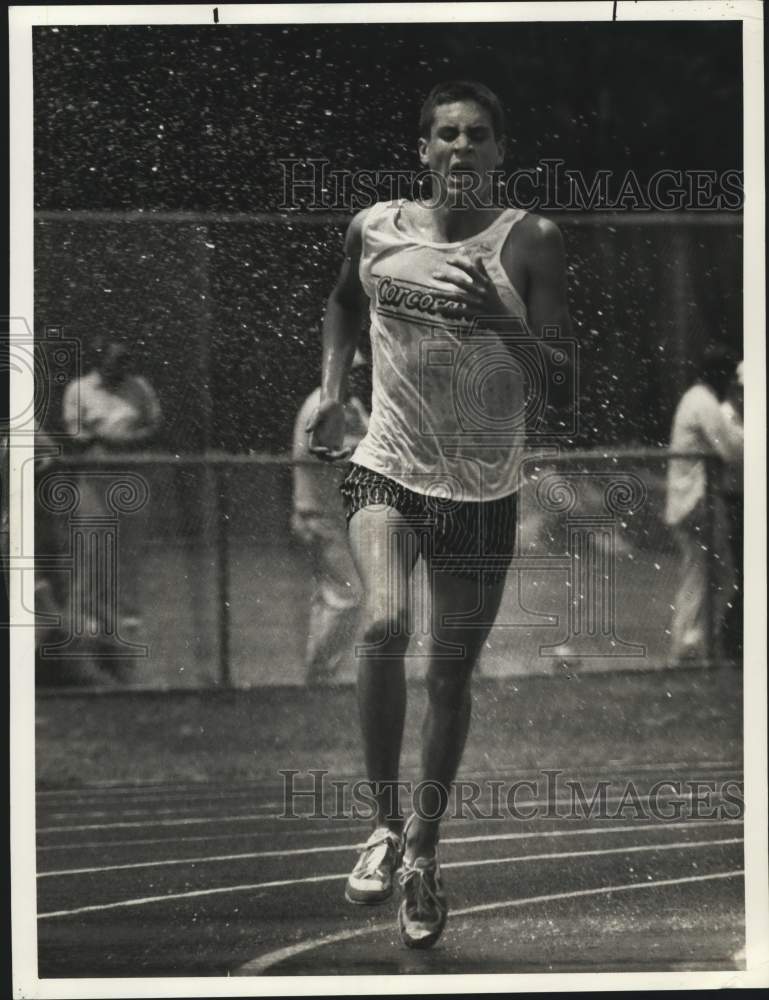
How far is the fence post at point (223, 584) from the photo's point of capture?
423cm

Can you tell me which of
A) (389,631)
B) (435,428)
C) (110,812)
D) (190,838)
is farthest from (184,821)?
(435,428)

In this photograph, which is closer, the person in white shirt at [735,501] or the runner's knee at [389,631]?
the runner's knee at [389,631]

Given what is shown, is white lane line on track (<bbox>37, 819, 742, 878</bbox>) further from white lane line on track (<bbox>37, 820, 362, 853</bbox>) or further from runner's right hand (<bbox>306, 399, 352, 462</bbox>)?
runner's right hand (<bbox>306, 399, 352, 462</bbox>)

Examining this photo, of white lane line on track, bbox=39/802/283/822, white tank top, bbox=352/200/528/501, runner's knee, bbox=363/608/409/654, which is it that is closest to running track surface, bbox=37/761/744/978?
white lane line on track, bbox=39/802/283/822

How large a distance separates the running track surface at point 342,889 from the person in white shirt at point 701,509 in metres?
0.33

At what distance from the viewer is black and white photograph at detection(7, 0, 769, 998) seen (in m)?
4.07

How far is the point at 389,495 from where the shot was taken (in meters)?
4.04

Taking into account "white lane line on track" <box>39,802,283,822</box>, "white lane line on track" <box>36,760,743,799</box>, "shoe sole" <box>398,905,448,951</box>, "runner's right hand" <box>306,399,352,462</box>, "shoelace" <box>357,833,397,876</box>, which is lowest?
"shoe sole" <box>398,905,448,951</box>

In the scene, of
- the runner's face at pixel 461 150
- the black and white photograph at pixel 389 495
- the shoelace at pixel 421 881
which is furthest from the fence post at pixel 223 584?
the runner's face at pixel 461 150

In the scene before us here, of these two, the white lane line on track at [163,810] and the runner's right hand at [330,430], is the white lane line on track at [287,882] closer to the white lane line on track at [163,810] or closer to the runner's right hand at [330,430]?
the white lane line on track at [163,810]

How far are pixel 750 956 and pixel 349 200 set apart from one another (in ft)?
6.79

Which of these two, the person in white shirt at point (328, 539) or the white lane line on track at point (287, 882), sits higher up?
the person in white shirt at point (328, 539)

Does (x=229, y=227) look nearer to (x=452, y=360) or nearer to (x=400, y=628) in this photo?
→ (x=452, y=360)

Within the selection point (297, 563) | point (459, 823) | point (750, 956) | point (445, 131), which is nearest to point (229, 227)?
point (445, 131)
